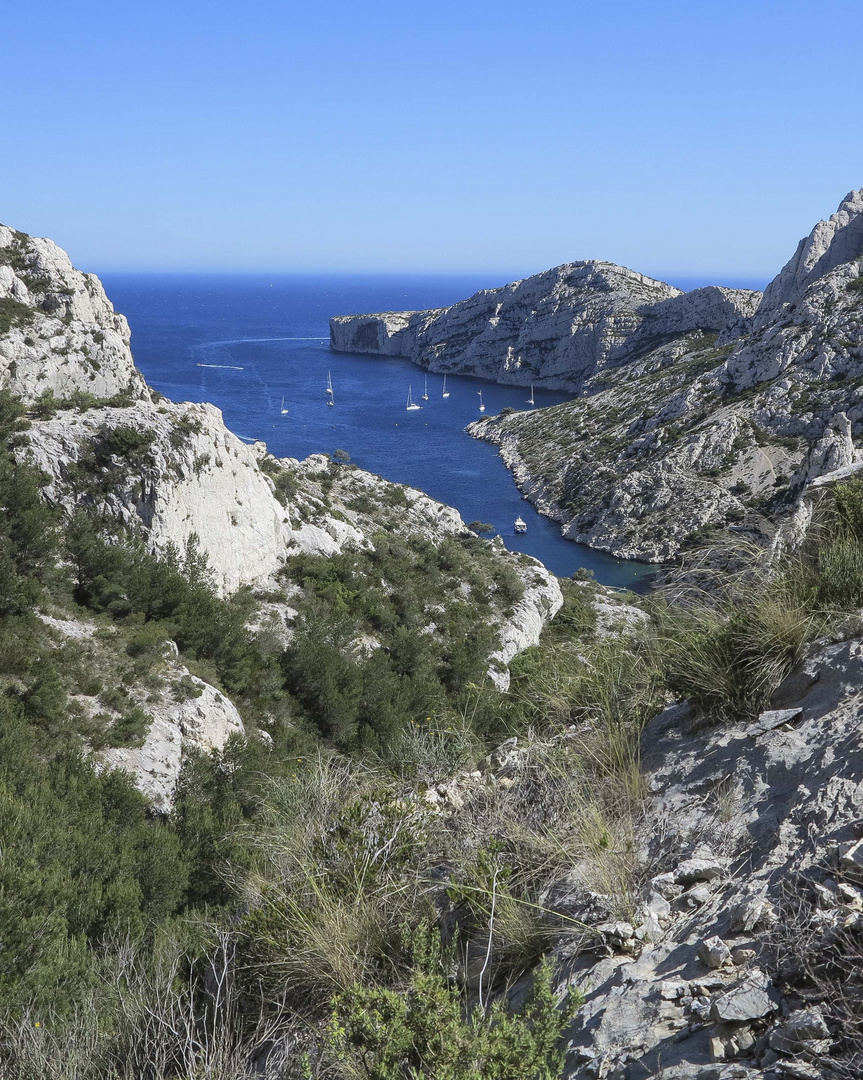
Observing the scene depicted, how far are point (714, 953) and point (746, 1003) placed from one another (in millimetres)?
242

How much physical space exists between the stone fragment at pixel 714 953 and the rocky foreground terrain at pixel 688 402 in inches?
689

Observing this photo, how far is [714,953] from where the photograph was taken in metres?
2.39

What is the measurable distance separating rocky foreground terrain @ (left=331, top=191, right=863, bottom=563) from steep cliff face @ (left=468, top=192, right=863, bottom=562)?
135 mm

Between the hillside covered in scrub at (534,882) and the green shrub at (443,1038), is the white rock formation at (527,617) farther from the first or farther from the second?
the green shrub at (443,1038)

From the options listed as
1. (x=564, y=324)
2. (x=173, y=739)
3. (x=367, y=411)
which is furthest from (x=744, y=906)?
(x=564, y=324)

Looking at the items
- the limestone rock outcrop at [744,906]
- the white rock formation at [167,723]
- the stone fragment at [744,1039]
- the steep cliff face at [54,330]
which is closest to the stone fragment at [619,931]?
the limestone rock outcrop at [744,906]

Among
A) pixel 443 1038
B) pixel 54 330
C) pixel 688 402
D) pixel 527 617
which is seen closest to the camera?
pixel 443 1038

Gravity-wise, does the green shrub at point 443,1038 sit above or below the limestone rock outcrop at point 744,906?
below

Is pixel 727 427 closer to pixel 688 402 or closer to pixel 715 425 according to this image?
pixel 715 425

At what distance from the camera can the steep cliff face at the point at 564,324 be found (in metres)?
99.3

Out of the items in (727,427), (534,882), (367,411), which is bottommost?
(367,411)

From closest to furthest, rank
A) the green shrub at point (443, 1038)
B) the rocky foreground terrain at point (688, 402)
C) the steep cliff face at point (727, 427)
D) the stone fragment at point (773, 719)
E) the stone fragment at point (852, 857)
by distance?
the green shrub at point (443, 1038), the stone fragment at point (852, 857), the stone fragment at point (773, 719), the steep cliff face at point (727, 427), the rocky foreground terrain at point (688, 402)

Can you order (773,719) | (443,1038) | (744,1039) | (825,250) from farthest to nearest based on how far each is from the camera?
1. (825,250)
2. (773,719)
3. (443,1038)
4. (744,1039)

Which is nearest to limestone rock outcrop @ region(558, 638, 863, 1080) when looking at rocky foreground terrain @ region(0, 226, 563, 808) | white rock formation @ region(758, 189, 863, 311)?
rocky foreground terrain @ region(0, 226, 563, 808)
